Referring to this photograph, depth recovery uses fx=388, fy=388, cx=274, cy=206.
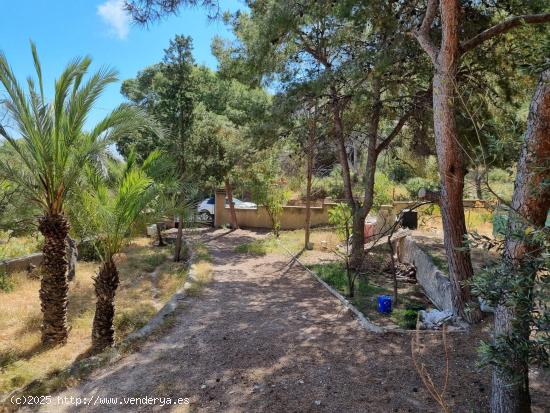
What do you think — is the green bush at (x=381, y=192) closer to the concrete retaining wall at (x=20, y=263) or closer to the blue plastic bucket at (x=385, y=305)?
the blue plastic bucket at (x=385, y=305)

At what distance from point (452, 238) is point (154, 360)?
165 inches

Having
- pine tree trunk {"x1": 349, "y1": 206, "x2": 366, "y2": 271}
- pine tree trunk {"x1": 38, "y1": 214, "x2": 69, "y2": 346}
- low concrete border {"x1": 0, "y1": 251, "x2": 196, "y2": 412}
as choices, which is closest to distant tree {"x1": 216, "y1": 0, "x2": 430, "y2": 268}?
pine tree trunk {"x1": 349, "y1": 206, "x2": 366, "y2": 271}

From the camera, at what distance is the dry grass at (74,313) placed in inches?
224

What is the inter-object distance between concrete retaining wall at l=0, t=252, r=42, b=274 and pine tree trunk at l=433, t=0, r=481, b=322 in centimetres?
987

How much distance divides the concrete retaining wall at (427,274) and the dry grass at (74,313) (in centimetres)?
535

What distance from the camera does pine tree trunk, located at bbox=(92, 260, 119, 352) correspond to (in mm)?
6121

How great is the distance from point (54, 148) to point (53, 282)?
87.7 inches

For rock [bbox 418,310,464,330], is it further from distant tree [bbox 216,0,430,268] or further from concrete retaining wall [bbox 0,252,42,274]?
concrete retaining wall [bbox 0,252,42,274]

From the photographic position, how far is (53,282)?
648cm

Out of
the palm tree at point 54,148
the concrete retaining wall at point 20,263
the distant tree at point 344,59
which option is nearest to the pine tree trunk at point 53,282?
the palm tree at point 54,148

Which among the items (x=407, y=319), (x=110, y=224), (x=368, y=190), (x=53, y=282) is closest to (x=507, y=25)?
(x=407, y=319)

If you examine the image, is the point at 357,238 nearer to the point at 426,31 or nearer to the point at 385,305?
the point at 385,305

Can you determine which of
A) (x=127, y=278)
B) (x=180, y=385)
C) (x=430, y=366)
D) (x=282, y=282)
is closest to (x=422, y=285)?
(x=282, y=282)

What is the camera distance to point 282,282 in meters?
9.38
